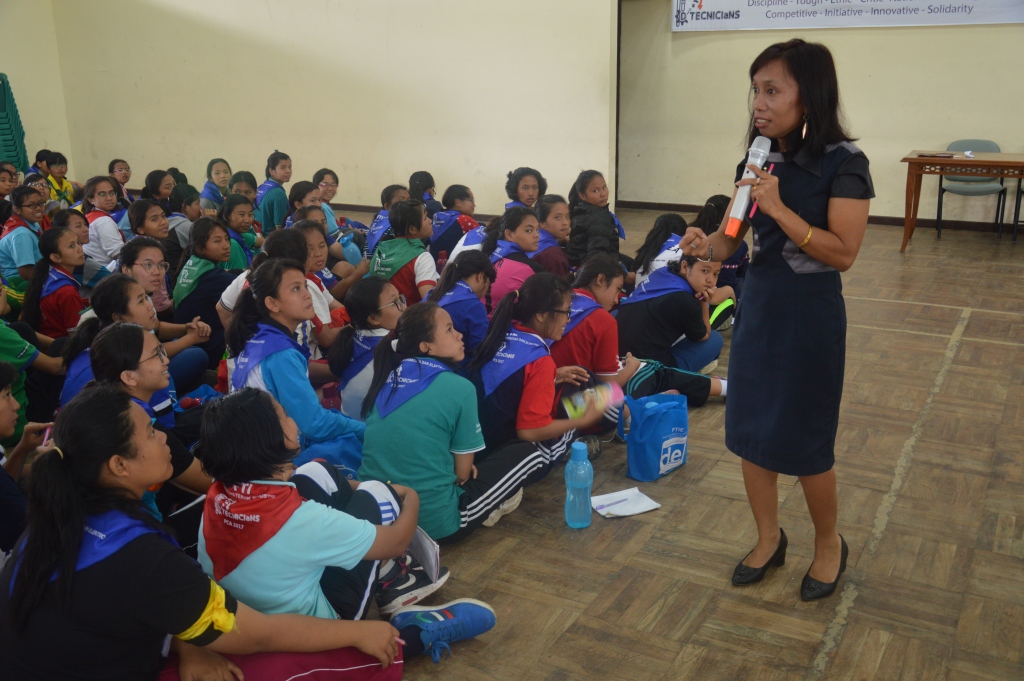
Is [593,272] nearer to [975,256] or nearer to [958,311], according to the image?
[958,311]

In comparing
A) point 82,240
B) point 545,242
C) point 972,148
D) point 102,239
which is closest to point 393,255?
point 545,242

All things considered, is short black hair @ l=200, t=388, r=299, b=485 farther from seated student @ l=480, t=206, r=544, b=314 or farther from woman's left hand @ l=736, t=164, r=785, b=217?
seated student @ l=480, t=206, r=544, b=314

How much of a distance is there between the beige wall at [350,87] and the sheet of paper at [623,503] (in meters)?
5.94

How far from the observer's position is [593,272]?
11.5 feet

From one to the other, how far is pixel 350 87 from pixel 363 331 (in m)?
7.05

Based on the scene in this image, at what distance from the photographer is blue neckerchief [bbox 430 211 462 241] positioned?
5.43m

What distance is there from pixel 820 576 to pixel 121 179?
7244 millimetres

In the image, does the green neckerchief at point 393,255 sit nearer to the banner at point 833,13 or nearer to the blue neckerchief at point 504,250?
the blue neckerchief at point 504,250

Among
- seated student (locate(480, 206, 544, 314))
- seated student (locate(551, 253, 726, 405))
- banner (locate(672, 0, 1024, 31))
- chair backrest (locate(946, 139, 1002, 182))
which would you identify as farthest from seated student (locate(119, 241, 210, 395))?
chair backrest (locate(946, 139, 1002, 182))

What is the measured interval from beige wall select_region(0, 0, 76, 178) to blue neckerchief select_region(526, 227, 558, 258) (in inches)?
359

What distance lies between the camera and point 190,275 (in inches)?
160

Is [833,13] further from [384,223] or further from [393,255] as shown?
[393,255]

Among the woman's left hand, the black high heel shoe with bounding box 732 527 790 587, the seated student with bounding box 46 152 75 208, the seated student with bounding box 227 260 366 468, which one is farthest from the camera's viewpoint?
the seated student with bounding box 46 152 75 208

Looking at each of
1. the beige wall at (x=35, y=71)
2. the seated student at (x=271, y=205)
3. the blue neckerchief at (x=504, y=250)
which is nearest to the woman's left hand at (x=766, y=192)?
the blue neckerchief at (x=504, y=250)
